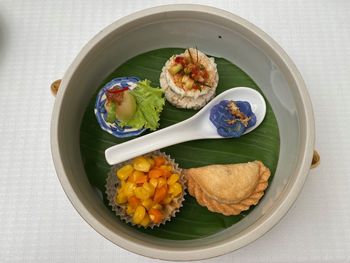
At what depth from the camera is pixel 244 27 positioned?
1.30 meters

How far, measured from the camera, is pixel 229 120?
1366 mm

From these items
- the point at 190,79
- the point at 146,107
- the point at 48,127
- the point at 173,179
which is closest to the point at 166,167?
A: the point at 173,179

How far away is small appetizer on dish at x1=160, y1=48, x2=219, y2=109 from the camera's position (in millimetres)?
1381

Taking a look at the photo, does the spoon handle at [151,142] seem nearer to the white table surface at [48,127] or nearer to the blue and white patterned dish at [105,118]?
the blue and white patterned dish at [105,118]

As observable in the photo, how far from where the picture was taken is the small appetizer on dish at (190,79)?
1.38 m

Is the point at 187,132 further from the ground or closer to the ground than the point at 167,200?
further from the ground

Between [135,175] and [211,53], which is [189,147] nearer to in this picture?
[135,175]

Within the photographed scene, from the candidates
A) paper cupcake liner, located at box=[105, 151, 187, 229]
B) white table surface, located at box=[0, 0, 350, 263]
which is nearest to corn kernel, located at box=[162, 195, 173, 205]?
paper cupcake liner, located at box=[105, 151, 187, 229]

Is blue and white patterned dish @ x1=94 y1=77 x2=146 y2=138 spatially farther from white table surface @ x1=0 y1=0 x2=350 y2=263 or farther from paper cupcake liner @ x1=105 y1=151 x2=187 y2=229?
white table surface @ x1=0 y1=0 x2=350 y2=263

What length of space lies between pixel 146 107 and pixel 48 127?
0.43 metres

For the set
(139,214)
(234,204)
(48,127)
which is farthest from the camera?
(48,127)

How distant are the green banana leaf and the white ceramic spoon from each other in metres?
0.04

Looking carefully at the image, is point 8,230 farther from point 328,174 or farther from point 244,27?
point 328,174

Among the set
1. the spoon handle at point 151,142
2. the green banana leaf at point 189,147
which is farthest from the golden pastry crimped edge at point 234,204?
the spoon handle at point 151,142
